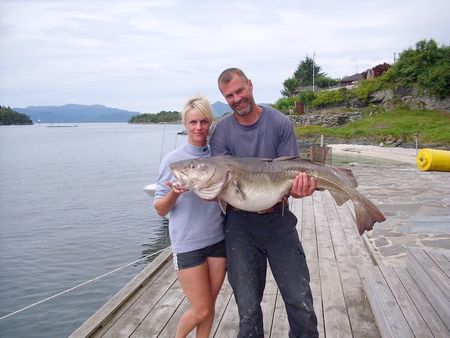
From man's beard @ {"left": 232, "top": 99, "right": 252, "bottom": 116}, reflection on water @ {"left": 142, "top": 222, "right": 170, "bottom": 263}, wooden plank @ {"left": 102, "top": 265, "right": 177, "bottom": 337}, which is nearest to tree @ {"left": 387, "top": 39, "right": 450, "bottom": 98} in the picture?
reflection on water @ {"left": 142, "top": 222, "right": 170, "bottom": 263}

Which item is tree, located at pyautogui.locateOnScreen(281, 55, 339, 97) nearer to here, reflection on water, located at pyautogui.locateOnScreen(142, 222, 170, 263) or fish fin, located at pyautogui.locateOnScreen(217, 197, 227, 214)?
reflection on water, located at pyautogui.locateOnScreen(142, 222, 170, 263)

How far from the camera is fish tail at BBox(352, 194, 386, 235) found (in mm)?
3299

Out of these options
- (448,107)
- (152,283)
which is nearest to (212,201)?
(152,283)

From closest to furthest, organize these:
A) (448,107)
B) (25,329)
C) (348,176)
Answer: (348,176), (25,329), (448,107)

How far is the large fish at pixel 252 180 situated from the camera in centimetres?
318

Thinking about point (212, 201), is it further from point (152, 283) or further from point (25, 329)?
point (25, 329)

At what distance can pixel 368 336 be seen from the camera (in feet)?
13.5

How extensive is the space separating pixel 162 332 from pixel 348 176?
242cm

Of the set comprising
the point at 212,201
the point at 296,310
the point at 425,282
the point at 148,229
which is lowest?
the point at 148,229

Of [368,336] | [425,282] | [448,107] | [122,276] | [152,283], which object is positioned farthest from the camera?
[448,107]

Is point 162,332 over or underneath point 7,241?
over

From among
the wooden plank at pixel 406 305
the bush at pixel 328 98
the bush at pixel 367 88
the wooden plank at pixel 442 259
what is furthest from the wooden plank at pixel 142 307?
the bush at pixel 328 98

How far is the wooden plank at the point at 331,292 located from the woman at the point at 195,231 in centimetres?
148

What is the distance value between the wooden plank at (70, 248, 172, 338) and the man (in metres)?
1.76
